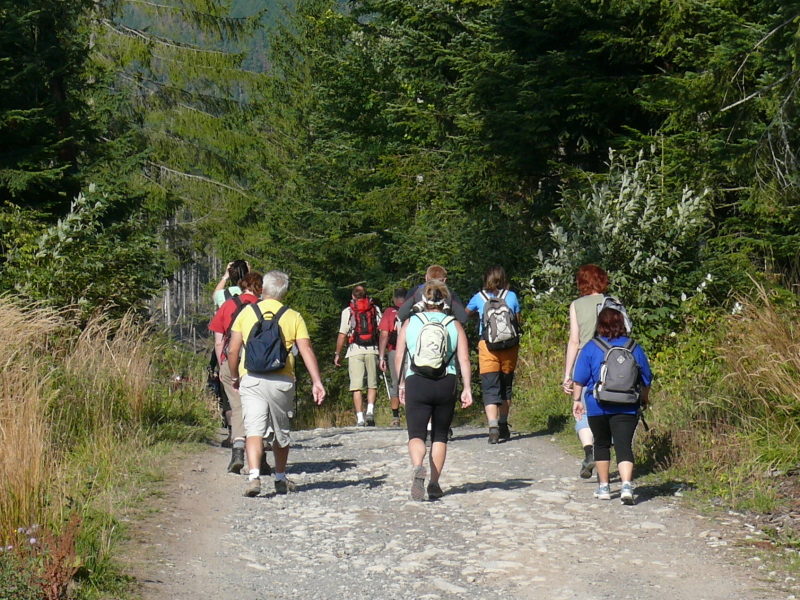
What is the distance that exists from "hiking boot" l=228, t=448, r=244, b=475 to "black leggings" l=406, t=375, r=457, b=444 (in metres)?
1.93

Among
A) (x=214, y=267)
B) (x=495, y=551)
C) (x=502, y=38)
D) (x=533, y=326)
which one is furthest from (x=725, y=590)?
(x=214, y=267)

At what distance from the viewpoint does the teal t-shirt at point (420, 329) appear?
8.82 metres

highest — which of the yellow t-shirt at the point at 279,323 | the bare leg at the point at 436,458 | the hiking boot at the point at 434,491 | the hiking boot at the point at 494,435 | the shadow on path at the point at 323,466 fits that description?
the yellow t-shirt at the point at 279,323

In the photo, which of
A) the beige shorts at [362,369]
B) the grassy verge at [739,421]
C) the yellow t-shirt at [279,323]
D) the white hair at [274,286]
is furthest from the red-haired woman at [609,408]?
the beige shorts at [362,369]

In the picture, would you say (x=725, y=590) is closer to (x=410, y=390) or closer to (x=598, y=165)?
(x=410, y=390)

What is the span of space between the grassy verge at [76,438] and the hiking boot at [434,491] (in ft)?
7.74

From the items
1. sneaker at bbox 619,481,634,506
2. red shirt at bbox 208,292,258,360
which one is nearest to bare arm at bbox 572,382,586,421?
sneaker at bbox 619,481,634,506

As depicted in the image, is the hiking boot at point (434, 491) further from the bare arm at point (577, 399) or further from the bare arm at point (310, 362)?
the bare arm at point (577, 399)

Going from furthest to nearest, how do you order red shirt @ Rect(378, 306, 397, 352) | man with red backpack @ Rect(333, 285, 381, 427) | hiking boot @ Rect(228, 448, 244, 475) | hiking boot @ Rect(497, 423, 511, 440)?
1. man with red backpack @ Rect(333, 285, 381, 427)
2. red shirt @ Rect(378, 306, 397, 352)
3. hiking boot @ Rect(497, 423, 511, 440)
4. hiking boot @ Rect(228, 448, 244, 475)

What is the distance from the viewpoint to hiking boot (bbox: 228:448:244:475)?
32.5ft

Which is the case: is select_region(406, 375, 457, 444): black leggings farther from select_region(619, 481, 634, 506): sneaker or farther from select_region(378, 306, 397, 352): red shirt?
select_region(378, 306, 397, 352): red shirt

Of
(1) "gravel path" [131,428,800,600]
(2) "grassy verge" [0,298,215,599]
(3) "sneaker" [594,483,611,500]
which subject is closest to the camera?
(2) "grassy verge" [0,298,215,599]

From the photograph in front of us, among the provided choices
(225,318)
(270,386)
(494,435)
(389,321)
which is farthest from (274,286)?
(389,321)

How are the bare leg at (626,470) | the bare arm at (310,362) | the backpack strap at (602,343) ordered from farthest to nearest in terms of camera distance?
the bare arm at (310,362) < the backpack strap at (602,343) < the bare leg at (626,470)
